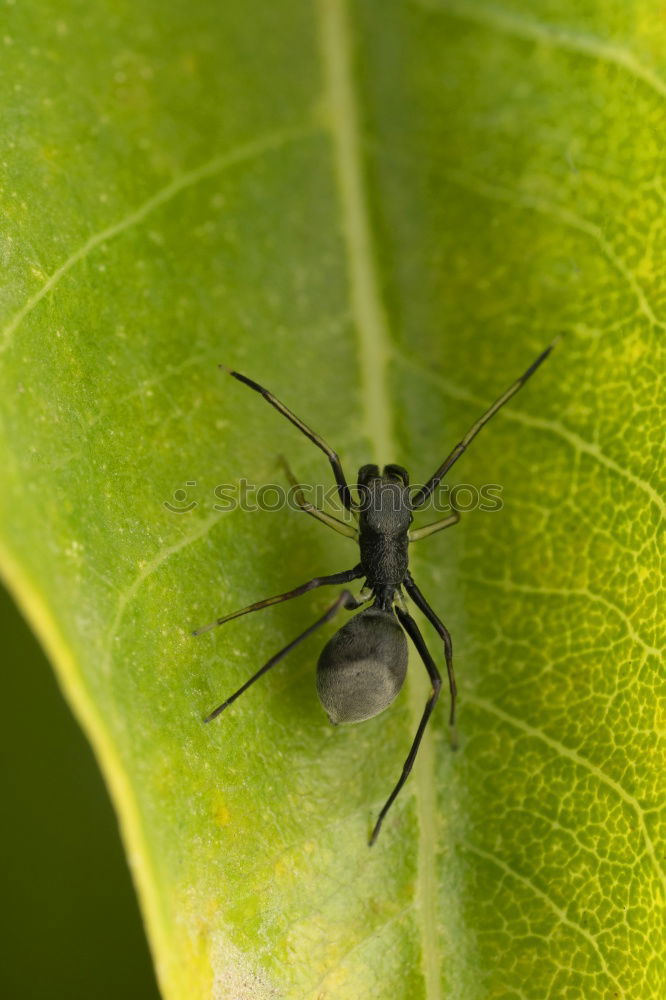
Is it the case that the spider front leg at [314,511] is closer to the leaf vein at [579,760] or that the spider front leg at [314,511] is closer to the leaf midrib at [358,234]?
the leaf midrib at [358,234]

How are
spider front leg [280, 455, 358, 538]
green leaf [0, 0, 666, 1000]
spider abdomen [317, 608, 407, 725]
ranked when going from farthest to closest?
1. spider front leg [280, 455, 358, 538]
2. spider abdomen [317, 608, 407, 725]
3. green leaf [0, 0, 666, 1000]

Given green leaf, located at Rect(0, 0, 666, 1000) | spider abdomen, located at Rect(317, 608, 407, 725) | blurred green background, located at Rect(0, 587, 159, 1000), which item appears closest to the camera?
green leaf, located at Rect(0, 0, 666, 1000)

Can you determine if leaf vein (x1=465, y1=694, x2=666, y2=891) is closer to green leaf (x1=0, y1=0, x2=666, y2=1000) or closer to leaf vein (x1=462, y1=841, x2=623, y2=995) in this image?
green leaf (x1=0, y1=0, x2=666, y2=1000)

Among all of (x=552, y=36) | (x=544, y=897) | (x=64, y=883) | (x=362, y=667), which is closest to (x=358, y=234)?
(x=552, y=36)

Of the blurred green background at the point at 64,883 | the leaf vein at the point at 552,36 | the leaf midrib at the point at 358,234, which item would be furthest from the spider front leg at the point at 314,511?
the leaf vein at the point at 552,36

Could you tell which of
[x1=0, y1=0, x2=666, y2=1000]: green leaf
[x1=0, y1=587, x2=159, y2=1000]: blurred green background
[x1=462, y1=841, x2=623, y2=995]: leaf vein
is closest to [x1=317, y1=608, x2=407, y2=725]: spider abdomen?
[x1=0, y1=0, x2=666, y2=1000]: green leaf
